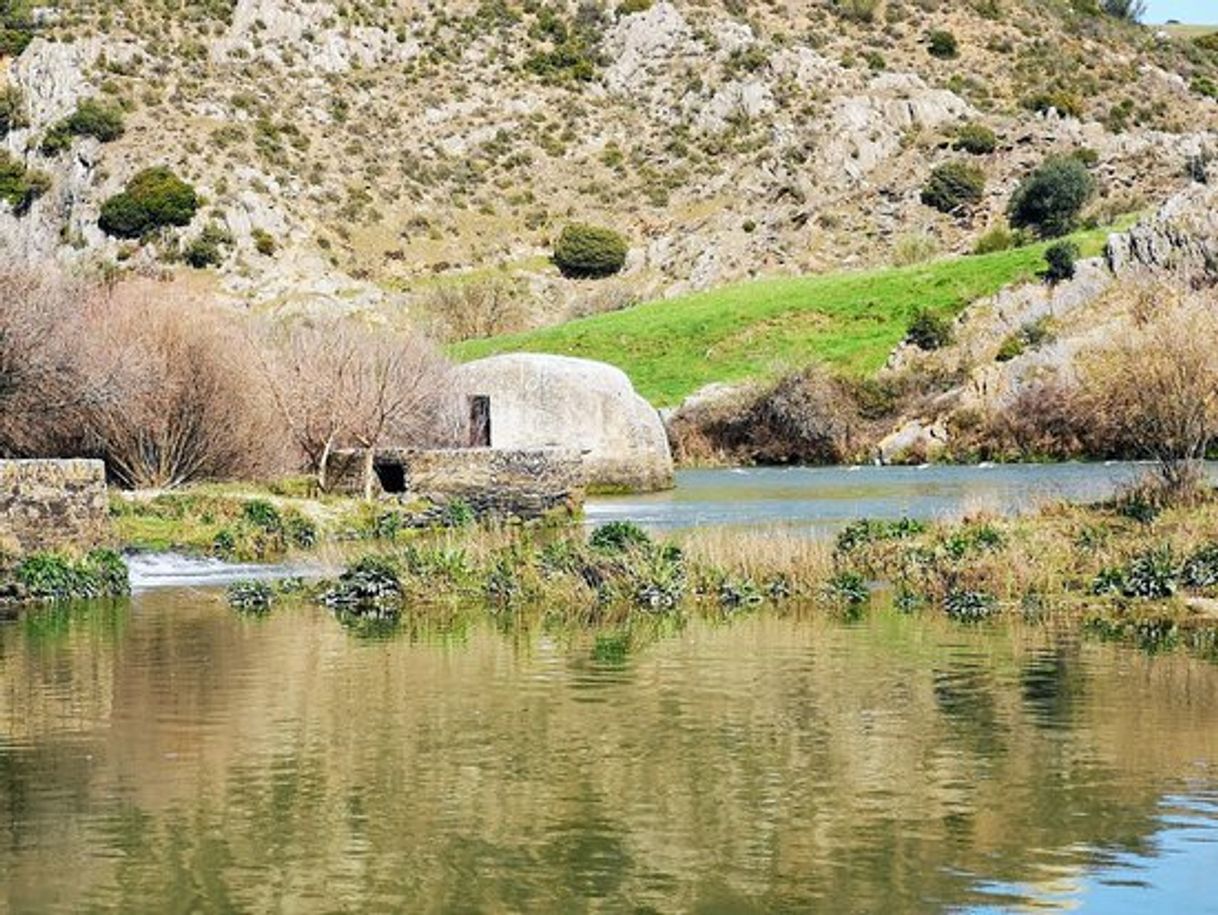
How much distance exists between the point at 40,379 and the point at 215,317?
26.4ft

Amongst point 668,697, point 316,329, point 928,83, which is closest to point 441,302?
point 928,83

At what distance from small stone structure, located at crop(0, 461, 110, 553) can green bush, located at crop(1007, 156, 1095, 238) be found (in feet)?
242

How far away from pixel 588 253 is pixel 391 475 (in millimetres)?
66936

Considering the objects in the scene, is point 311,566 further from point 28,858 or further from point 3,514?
point 28,858

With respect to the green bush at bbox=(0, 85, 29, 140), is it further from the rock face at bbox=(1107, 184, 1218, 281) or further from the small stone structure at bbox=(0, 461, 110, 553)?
the small stone structure at bbox=(0, 461, 110, 553)

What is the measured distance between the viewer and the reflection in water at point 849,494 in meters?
43.3

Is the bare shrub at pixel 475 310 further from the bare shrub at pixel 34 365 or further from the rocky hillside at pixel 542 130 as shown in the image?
the bare shrub at pixel 34 365

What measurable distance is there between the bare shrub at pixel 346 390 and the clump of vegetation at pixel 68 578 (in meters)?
13.7

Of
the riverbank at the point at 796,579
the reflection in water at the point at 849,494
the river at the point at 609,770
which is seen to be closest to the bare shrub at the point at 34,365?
the reflection in water at the point at 849,494

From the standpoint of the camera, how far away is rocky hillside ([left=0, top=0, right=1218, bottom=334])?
354ft

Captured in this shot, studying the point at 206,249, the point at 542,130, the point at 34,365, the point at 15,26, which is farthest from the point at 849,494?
the point at 15,26

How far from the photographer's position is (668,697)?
68.5 feet

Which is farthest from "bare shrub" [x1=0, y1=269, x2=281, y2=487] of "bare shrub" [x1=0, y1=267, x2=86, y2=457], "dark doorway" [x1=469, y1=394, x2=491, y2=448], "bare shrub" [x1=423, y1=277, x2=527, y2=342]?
"bare shrub" [x1=423, y1=277, x2=527, y2=342]

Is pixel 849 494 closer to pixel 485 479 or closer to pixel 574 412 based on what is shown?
pixel 574 412
